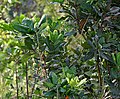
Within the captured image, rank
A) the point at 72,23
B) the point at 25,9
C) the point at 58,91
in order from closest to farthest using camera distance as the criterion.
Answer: the point at 58,91, the point at 72,23, the point at 25,9

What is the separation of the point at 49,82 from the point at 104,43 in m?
0.29

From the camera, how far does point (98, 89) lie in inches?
63.5

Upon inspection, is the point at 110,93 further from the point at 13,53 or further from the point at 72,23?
the point at 13,53

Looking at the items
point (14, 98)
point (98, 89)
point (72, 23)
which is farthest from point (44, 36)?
point (14, 98)

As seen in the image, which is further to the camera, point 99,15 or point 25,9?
point 25,9

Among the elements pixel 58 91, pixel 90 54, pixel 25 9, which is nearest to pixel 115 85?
pixel 90 54

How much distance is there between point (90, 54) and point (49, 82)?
216 millimetres

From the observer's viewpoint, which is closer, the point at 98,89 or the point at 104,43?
the point at 104,43

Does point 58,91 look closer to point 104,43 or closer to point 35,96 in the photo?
point 104,43

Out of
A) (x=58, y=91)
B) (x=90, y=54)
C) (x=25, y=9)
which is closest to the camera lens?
(x=58, y=91)

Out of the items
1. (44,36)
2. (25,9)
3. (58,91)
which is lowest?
(58,91)

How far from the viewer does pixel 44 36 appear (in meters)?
1.50

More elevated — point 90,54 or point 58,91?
point 90,54

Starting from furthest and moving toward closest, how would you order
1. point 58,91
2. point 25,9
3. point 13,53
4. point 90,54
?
point 25,9 → point 13,53 → point 90,54 → point 58,91
